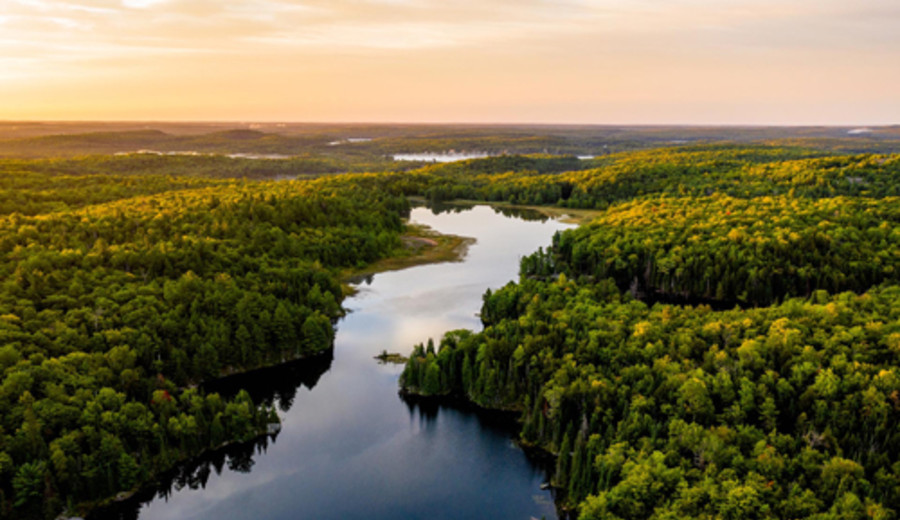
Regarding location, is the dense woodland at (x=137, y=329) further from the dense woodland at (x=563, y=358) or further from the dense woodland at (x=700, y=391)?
the dense woodland at (x=700, y=391)

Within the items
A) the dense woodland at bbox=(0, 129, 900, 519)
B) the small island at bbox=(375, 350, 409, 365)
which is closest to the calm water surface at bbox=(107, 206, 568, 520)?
the small island at bbox=(375, 350, 409, 365)

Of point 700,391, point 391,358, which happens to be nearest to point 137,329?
point 391,358

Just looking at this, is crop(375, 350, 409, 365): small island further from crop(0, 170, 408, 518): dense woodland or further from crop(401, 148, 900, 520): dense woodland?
crop(0, 170, 408, 518): dense woodland

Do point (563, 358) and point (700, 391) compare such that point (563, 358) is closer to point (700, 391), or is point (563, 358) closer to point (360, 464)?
point (700, 391)

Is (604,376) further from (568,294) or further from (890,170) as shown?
(890,170)

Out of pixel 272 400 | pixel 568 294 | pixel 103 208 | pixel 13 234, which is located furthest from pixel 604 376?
pixel 103 208

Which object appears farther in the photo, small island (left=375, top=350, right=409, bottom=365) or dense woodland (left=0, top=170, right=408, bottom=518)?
small island (left=375, top=350, right=409, bottom=365)
